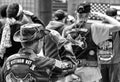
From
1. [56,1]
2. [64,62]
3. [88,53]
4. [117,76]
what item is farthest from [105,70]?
[56,1]

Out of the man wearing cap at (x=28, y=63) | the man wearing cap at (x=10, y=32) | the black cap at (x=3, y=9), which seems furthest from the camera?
the black cap at (x=3, y=9)

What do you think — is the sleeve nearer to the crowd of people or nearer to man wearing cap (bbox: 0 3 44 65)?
the crowd of people

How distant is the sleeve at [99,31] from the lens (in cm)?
653

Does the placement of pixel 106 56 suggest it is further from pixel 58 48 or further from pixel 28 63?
pixel 28 63

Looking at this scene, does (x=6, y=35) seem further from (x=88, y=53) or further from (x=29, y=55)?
(x=29, y=55)

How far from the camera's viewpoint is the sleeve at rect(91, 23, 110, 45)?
6.53 meters

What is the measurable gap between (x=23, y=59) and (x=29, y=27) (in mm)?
302

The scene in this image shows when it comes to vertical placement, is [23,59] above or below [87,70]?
above

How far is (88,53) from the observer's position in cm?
664

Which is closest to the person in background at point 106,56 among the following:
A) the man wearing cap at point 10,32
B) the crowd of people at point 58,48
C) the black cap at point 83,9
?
the crowd of people at point 58,48

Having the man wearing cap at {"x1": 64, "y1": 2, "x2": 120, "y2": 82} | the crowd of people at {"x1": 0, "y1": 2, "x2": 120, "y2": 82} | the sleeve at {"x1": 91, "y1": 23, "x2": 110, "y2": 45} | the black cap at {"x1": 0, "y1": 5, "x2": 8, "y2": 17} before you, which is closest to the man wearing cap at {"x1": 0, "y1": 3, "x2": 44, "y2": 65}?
the crowd of people at {"x1": 0, "y1": 2, "x2": 120, "y2": 82}

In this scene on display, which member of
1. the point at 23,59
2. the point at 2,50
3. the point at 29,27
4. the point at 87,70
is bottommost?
the point at 87,70

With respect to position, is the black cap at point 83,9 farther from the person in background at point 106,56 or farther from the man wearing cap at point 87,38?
the person in background at point 106,56

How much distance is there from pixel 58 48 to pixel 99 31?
1790mm
